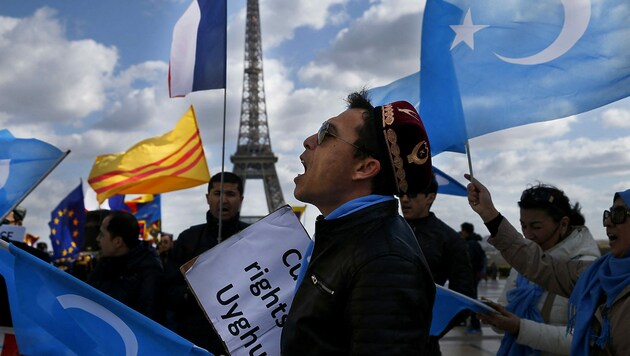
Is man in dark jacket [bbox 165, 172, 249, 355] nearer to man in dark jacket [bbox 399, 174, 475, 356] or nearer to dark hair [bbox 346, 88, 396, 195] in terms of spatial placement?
man in dark jacket [bbox 399, 174, 475, 356]

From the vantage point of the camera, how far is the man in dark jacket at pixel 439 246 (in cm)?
380

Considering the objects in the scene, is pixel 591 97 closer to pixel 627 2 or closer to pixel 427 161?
pixel 627 2

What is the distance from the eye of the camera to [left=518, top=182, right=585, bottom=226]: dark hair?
10.7ft

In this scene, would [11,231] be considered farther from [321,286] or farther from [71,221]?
[71,221]

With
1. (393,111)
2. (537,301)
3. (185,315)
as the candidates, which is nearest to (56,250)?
(185,315)

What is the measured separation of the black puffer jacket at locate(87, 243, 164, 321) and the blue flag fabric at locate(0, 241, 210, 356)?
116 centimetres

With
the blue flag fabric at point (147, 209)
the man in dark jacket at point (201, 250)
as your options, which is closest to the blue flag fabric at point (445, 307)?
the man in dark jacket at point (201, 250)

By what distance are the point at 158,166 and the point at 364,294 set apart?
6511mm

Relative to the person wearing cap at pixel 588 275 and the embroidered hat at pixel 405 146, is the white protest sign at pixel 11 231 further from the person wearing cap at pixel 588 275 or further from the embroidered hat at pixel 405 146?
the embroidered hat at pixel 405 146

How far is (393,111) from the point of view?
1.72 metres

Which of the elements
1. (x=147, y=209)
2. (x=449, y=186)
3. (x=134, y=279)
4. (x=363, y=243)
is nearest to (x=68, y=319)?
(x=134, y=279)

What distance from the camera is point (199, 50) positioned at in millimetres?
4984

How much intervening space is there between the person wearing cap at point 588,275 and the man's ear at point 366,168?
1243 mm

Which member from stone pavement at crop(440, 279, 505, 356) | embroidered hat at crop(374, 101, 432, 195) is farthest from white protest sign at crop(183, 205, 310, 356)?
stone pavement at crop(440, 279, 505, 356)
